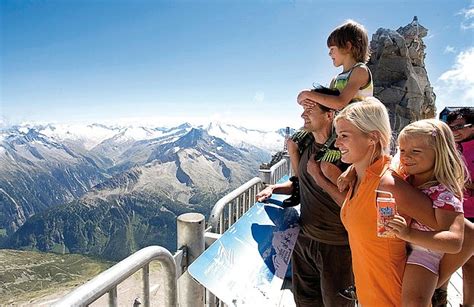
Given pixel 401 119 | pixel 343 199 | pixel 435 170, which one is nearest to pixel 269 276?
pixel 343 199

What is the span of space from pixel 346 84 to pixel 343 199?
95 cm

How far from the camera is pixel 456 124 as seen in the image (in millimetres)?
2871

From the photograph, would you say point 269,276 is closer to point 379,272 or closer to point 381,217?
point 379,272

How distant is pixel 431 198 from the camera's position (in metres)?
1.49

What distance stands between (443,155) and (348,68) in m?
1.21

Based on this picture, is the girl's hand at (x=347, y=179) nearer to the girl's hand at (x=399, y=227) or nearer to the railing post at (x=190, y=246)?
the girl's hand at (x=399, y=227)

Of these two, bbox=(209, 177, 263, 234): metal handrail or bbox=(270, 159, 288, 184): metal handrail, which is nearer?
bbox=(209, 177, 263, 234): metal handrail

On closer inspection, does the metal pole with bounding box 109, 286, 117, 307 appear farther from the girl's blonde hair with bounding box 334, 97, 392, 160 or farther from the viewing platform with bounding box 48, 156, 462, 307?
the girl's blonde hair with bounding box 334, 97, 392, 160

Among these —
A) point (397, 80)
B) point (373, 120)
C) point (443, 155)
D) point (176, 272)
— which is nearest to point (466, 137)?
point (443, 155)

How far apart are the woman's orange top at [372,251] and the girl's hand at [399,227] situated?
154 mm

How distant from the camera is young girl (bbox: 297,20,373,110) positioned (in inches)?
89.3

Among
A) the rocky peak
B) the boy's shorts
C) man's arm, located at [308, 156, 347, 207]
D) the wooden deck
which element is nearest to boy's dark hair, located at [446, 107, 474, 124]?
man's arm, located at [308, 156, 347, 207]

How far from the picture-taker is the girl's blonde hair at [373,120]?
169cm

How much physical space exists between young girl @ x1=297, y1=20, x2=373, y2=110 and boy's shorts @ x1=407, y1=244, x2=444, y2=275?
113cm
